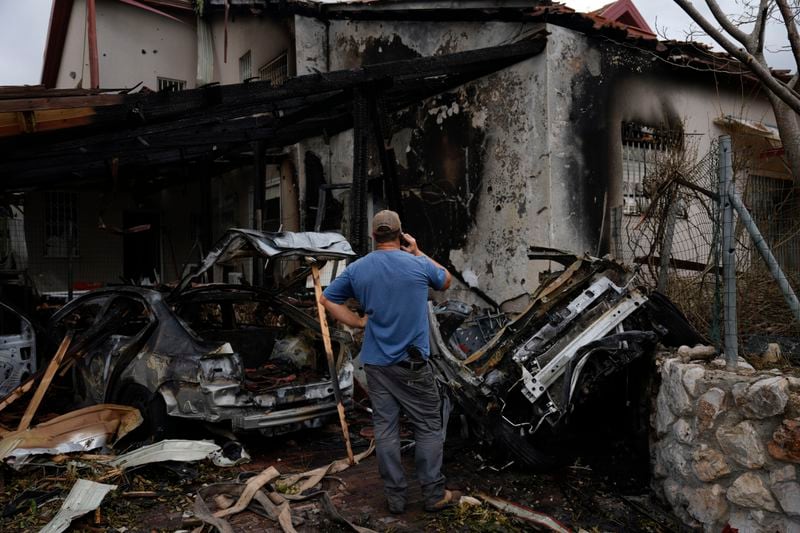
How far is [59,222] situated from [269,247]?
12623mm

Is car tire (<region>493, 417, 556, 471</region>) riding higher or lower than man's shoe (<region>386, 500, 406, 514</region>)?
higher

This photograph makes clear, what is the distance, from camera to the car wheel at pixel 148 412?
5.21 meters

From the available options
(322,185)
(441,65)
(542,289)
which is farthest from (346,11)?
(542,289)

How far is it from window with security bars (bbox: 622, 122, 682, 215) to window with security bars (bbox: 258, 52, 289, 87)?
7.31 m

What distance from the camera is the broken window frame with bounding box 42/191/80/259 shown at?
14.7 meters

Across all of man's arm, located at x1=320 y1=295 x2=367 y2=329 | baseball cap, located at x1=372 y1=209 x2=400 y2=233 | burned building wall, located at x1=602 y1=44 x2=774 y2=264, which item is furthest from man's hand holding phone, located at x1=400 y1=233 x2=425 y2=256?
burned building wall, located at x1=602 y1=44 x2=774 y2=264

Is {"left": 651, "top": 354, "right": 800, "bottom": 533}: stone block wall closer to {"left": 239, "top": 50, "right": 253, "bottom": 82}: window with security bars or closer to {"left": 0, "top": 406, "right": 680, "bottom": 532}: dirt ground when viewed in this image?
{"left": 0, "top": 406, "right": 680, "bottom": 532}: dirt ground

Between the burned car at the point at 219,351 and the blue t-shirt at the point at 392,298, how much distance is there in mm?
1292

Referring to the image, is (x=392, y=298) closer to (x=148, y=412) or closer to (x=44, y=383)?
(x=148, y=412)

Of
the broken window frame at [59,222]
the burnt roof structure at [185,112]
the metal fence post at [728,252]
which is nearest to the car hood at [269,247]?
the burnt roof structure at [185,112]

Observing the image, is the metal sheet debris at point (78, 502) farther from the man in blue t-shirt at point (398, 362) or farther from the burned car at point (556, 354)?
the burned car at point (556, 354)

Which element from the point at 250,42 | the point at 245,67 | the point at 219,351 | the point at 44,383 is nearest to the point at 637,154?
the point at 219,351

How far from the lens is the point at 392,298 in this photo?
3957 mm

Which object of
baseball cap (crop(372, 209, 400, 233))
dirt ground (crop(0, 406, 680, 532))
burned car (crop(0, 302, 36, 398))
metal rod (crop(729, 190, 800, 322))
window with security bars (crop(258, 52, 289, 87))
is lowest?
dirt ground (crop(0, 406, 680, 532))
